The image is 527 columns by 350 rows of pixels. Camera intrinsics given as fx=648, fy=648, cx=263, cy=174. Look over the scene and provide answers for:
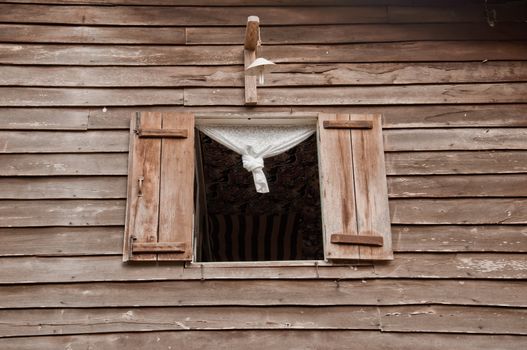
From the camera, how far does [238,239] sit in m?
8.65

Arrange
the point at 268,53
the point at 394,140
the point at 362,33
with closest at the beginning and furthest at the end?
1. the point at 394,140
2. the point at 268,53
3. the point at 362,33

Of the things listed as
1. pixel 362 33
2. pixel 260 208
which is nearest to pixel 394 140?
pixel 362 33

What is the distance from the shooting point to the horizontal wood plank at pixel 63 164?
473 cm

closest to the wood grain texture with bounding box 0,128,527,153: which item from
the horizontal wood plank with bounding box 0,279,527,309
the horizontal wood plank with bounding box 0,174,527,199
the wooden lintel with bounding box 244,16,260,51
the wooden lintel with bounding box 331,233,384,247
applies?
the horizontal wood plank with bounding box 0,174,527,199

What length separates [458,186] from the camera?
4.82 metres

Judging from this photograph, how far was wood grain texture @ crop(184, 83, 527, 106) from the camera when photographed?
5074 millimetres

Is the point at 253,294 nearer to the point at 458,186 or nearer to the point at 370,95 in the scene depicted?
the point at 458,186

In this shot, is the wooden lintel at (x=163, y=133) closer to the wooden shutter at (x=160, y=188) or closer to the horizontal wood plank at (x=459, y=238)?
the wooden shutter at (x=160, y=188)

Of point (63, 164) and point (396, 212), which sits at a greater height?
point (63, 164)

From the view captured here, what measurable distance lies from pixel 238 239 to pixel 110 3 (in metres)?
4.06

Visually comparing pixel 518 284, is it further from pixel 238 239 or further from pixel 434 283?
pixel 238 239

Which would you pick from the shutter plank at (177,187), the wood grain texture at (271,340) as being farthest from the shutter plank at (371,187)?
the shutter plank at (177,187)

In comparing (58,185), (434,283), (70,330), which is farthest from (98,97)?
(434,283)

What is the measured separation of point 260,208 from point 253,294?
3.82 metres
